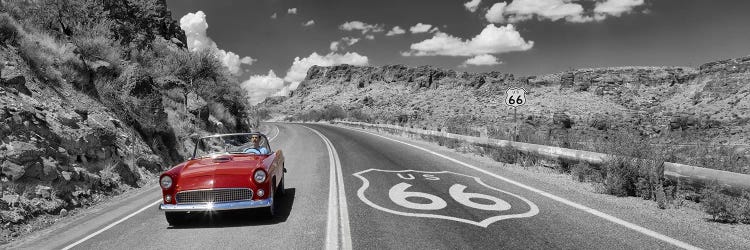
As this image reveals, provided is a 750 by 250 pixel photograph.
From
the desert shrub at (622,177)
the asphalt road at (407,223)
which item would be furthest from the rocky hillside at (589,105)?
the asphalt road at (407,223)

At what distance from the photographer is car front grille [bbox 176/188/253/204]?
6.28 meters

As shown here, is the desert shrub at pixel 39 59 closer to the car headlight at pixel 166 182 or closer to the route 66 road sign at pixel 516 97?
the car headlight at pixel 166 182

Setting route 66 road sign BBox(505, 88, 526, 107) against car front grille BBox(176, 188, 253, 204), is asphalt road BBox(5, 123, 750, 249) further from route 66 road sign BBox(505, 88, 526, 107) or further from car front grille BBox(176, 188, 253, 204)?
route 66 road sign BBox(505, 88, 526, 107)

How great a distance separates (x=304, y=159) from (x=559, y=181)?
8.40 m

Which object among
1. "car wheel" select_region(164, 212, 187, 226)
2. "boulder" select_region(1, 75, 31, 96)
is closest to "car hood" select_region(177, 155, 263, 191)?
"car wheel" select_region(164, 212, 187, 226)

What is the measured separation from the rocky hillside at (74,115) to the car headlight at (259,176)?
3.42 metres

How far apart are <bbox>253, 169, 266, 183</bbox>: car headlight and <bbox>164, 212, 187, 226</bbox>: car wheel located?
1328 millimetres

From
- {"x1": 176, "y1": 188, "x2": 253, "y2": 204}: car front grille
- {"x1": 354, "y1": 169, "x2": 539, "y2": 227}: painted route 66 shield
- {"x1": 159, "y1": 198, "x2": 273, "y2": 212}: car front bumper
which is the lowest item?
{"x1": 354, "y1": 169, "x2": 539, "y2": 227}: painted route 66 shield

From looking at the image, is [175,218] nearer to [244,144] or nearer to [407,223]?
[244,144]

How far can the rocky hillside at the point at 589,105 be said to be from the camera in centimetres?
2616

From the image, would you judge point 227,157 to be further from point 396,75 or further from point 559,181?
point 396,75

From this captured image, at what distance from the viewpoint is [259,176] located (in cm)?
Answer: 646

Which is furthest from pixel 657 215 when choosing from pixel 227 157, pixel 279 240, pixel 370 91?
pixel 370 91

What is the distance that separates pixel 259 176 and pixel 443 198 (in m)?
3.01
